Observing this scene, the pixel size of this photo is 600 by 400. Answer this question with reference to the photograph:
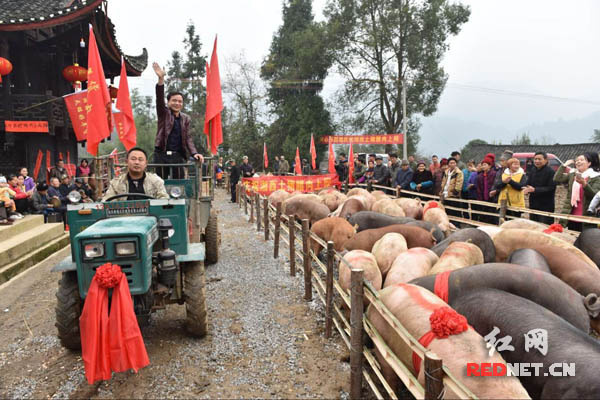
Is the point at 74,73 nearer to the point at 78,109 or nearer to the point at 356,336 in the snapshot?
the point at 78,109

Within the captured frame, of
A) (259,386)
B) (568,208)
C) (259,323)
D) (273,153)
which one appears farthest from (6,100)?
(273,153)

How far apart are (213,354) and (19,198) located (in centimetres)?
865

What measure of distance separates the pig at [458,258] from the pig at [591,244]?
1647mm

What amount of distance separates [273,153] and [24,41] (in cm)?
2056

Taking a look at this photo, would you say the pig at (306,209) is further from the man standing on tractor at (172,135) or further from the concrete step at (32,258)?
the concrete step at (32,258)

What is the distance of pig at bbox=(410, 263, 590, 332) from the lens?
3.71 m

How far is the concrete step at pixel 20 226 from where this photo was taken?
8.03 metres

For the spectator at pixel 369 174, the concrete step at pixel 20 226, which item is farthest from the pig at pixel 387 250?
the spectator at pixel 369 174

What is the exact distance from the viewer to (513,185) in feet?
26.4

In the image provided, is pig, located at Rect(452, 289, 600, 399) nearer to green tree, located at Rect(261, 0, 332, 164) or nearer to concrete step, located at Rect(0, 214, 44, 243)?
concrete step, located at Rect(0, 214, 44, 243)

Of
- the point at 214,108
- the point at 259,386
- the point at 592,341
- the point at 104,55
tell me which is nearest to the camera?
the point at 592,341

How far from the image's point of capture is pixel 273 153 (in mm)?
32531

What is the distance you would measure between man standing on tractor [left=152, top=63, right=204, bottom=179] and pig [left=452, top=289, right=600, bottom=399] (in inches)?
169

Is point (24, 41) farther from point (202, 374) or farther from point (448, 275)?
point (448, 275)
